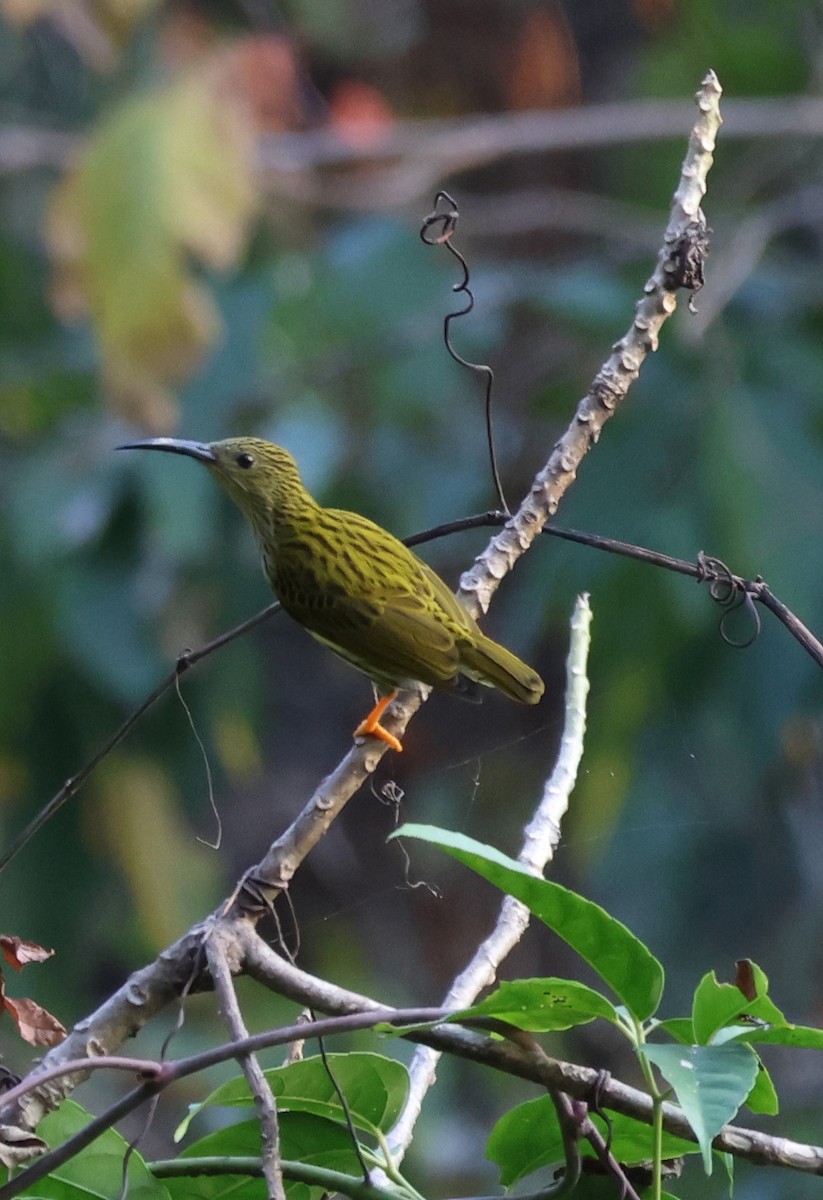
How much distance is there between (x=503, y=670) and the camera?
293cm

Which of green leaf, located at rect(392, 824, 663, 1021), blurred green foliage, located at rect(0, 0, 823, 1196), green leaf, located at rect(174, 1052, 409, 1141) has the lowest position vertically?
green leaf, located at rect(174, 1052, 409, 1141)

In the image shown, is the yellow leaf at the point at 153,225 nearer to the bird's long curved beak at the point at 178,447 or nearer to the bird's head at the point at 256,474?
the bird's head at the point at 256,474

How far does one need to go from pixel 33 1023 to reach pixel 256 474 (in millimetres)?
1829

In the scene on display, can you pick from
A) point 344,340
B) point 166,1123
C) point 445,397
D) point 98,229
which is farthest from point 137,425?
point 166,1123

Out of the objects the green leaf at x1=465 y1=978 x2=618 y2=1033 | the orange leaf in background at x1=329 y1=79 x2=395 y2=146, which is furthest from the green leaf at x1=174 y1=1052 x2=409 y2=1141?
the orange leaf in background at x1=329 y1=79 x2=395 y2=146

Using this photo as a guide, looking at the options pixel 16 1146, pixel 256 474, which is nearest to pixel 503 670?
pixel 256 474

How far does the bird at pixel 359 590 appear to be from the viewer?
293cm

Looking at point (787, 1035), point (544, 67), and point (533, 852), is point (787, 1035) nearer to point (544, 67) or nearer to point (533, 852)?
point (533, 852)

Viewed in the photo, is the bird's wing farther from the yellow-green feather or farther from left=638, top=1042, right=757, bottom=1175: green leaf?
left=638, top=1042, right=757, bottom=1175: green leaf

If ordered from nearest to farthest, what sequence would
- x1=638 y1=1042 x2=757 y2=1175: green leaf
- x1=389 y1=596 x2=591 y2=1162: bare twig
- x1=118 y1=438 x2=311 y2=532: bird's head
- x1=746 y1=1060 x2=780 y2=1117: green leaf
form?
x1=638 y1=1042 x2=757 y2=1175: green leaf → x1=746 y1=1060 x2=780 y2=1117: green leaf → x1=389 y1=596 x2=591 y2=1162: bare twig → x1=118 y1=438 x2=311 y2=532: bird's head

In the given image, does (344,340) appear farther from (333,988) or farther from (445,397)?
(333,988)

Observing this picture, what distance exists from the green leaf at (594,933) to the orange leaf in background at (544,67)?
8353mm

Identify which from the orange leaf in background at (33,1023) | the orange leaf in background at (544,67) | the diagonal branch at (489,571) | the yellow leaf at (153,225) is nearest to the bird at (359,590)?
the diagonal branch at (489,571)

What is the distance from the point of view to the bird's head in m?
3.46
